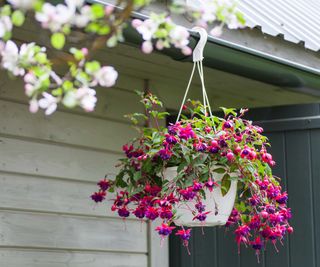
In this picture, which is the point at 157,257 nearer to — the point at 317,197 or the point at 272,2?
the point at 317,197

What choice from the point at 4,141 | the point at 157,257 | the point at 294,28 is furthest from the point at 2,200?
the point at 294,28

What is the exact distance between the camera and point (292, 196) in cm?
334

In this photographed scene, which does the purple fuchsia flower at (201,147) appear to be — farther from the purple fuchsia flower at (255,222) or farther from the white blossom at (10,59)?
the white blossom at (10,59)

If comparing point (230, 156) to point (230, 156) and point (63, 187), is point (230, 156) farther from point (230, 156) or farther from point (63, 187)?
point (63, 187)

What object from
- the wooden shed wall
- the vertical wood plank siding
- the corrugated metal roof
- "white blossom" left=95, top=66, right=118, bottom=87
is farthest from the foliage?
the vertical wood plank siding

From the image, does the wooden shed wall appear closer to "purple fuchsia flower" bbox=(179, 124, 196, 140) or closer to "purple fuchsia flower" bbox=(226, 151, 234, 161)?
"purple fuchsia flower" bbox=(179, 124, 196, 140)

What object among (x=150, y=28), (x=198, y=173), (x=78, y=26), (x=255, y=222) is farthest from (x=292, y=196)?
(x=78, y=26)

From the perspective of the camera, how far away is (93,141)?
338 centimetres

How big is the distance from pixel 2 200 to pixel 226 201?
0.96 metres

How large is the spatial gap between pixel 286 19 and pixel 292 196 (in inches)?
42.2

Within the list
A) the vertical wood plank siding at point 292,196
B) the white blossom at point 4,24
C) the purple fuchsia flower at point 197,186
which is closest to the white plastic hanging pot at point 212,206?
the purple fuchsia flower at point 197,186

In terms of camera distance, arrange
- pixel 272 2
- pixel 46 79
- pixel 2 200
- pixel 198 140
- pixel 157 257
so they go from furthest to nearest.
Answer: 1. pixel 272 2
2. pixel 157 257
3. pixel 2 200
4. pixel 198 140
5. pixel 46 79

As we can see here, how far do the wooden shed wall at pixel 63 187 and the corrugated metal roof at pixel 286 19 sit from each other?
0.68 m

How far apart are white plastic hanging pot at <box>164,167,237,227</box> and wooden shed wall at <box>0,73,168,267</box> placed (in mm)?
800
